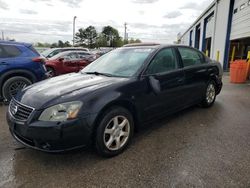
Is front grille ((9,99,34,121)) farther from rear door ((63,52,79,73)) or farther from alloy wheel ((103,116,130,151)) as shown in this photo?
rear door ((63,52,79,73))

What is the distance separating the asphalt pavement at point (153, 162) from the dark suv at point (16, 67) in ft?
7.56

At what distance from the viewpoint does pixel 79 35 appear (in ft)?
268

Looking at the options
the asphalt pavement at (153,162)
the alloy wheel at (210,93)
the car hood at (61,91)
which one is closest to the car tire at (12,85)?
the asphalt pavement at (153,162)

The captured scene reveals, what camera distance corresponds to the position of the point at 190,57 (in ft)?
14.9

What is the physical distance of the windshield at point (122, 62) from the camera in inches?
138

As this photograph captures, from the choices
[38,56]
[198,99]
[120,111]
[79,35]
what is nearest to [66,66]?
[38,56]

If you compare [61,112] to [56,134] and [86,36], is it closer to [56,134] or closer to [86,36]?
[56,134]

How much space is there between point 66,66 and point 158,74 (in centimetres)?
784

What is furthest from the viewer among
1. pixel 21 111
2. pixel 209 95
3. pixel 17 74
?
pixel 17 74

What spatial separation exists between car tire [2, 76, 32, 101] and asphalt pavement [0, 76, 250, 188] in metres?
2.25

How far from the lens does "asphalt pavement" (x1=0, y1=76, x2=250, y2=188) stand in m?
2.46

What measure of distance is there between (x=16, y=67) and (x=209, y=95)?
16.7 feet

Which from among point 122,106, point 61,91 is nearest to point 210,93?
point 122,106

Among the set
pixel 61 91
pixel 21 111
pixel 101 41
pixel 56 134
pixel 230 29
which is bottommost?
pixel 56 134
